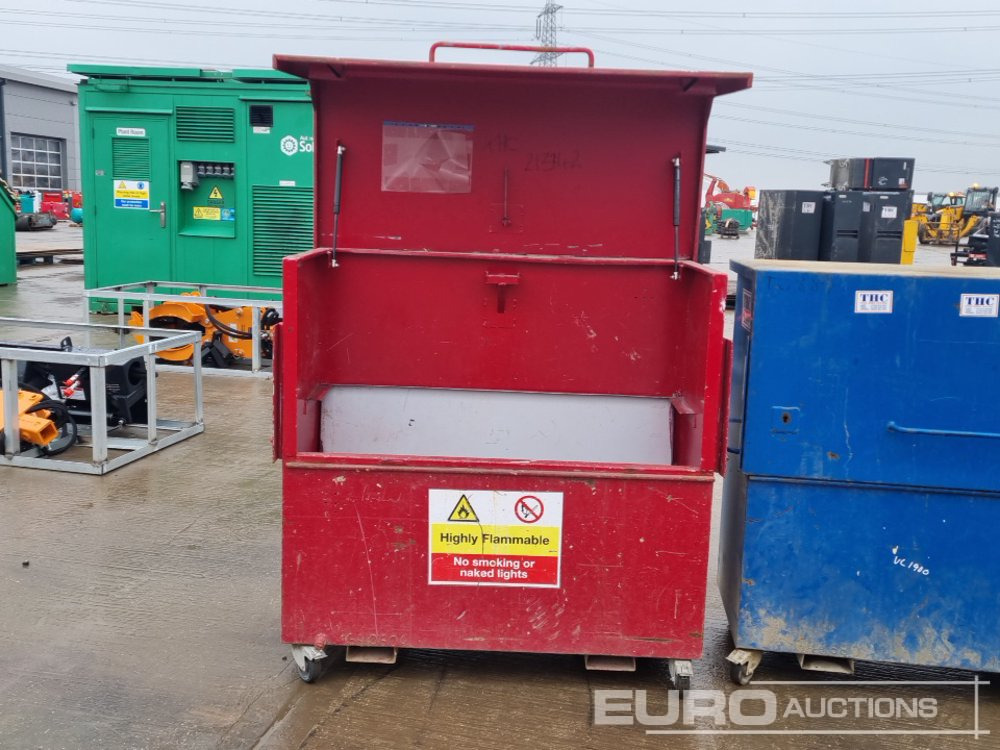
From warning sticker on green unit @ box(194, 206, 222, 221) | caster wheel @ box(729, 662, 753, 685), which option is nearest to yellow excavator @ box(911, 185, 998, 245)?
warning sticker on green unit @ box(194, 206, 222, 221)

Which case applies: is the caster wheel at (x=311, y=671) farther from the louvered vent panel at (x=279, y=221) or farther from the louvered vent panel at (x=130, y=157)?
the louvered vent panel at (x=130, y=157)

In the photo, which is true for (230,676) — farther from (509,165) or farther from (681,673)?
(509,165)

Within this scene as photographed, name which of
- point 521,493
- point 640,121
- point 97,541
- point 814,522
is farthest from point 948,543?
point 97,541

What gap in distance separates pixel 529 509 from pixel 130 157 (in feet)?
29.6

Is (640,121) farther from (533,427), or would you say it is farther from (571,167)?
(533,427)

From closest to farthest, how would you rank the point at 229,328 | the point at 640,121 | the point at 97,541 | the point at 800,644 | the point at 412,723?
the point at 412,723, the point at 800,644, the point at 640,121, the point at 97,541, the point at 229,328

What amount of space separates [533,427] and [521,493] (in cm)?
65

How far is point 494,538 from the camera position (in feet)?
11.1

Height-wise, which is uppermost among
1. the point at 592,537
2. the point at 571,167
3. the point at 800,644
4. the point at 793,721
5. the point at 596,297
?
the point at 571,167

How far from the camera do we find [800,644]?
3537 mm

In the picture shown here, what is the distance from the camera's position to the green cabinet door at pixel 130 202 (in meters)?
10.6

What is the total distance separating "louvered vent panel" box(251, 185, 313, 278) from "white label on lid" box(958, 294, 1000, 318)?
26.6 feet

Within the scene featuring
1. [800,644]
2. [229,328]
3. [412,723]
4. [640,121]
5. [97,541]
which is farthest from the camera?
[229,328]

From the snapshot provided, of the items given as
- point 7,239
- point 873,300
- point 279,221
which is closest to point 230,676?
point 873,300
